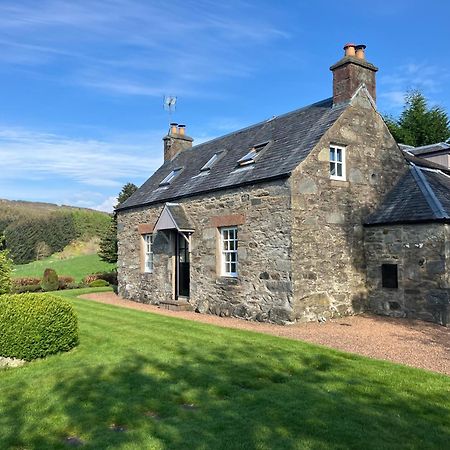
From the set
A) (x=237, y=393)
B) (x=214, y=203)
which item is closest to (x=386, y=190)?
(x=214, y=203)

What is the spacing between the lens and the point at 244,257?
45.0 ft

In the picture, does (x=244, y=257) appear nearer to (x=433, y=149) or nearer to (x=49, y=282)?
(x=433, y=149)

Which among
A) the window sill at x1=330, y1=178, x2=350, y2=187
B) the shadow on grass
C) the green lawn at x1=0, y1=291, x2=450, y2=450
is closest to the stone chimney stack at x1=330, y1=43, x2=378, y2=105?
the window sill at x1=330, y1=178, x2=350, y2=187

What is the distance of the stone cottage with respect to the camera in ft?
41.1

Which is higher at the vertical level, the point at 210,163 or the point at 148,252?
the point at 210,163

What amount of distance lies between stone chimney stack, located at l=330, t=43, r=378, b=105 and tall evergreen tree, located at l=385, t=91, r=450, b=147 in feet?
61.5

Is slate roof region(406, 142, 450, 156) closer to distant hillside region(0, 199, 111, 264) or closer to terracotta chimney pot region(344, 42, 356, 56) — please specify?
terracotta chimney pot region(344, 42, 356, 56)

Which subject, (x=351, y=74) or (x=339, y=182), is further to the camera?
(x=351, y=74)

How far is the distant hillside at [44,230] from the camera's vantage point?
51438 mm

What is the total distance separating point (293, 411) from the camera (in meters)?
5.84

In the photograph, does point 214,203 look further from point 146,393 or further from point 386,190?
point 146,393

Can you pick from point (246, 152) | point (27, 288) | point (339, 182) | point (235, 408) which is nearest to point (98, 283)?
point (27, 288)

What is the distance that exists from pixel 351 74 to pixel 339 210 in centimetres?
418

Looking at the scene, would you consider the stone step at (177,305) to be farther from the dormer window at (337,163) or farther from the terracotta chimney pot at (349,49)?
the terracotta chimney pot at (349,49)
